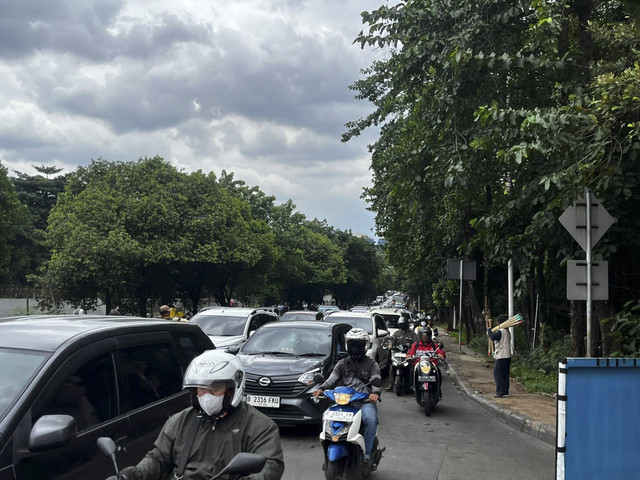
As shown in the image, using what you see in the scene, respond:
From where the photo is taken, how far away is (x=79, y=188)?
143ft

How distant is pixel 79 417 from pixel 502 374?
10499mm

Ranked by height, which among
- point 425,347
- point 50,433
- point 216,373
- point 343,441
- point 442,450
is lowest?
point 442,450

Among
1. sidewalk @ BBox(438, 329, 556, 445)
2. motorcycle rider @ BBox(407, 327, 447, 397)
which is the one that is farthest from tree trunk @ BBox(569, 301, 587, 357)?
motorcycle rider @ BBox(407, 327, 447, 397)

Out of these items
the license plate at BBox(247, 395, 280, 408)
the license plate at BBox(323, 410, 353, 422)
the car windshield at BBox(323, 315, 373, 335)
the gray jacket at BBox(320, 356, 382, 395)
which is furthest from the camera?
the car windshield at BBox(323, 315, 373, 335)

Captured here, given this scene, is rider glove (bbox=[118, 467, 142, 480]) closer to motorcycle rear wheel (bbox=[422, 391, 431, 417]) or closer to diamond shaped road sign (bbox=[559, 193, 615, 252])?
diamond shaped road sign (bbox=[559, 193, 615, 252])

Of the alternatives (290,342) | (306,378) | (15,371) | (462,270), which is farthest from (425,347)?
(462,270)

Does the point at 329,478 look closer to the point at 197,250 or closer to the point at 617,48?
the point at 617,48

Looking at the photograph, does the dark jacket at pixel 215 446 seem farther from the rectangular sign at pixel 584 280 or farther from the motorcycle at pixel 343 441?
the rectangular sign at pixel 584 280

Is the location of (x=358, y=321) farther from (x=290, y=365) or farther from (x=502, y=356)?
(x=290, y=365)

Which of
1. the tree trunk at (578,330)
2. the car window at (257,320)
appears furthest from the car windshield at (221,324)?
the tree trunk at (578,330)

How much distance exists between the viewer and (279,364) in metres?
9.50

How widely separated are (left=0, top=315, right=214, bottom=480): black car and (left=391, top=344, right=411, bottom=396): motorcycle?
8913 mm

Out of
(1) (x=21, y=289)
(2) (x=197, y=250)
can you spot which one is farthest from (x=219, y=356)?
(1) (x=21, y=289)

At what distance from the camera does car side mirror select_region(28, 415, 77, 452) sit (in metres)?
3.11
